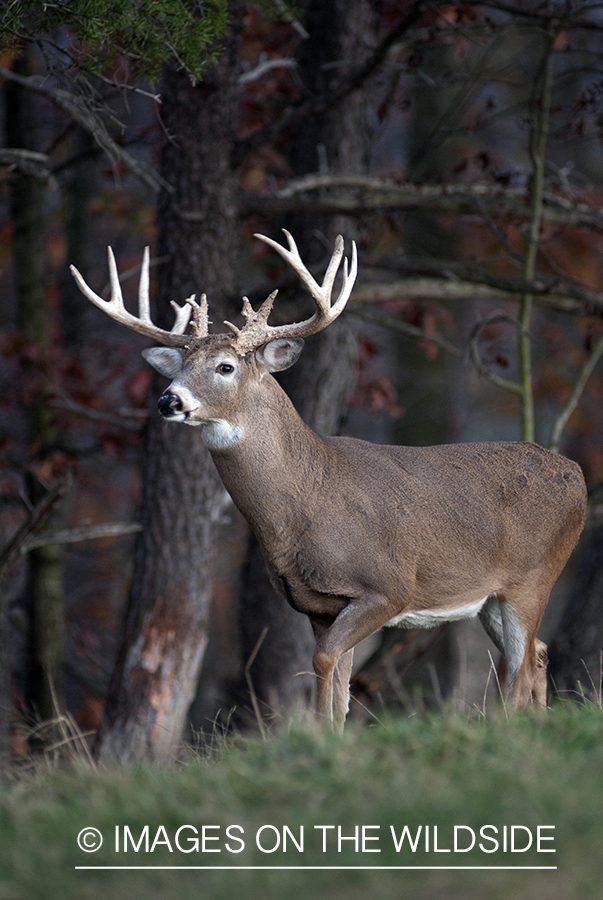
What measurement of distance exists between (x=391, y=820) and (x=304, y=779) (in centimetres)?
49

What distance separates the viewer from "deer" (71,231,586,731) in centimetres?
497

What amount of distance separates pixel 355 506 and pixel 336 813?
7.26 feet

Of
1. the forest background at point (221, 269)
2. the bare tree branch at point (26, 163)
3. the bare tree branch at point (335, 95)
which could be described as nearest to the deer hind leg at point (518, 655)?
the forest background at point (221, 269)

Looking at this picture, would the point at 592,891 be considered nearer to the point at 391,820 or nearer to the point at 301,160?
the point at 391,820

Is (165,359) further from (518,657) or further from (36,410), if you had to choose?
(36,410)

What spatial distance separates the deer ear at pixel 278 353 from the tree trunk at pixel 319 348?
2.97 meters

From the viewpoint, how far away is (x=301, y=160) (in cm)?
880

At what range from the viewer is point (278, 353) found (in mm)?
5254

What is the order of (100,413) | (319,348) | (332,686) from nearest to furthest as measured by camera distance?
(332,686), (100,413), (319,348)

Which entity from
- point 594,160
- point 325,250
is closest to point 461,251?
point 594,160

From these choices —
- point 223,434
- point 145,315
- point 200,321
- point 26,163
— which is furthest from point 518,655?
point 26,163

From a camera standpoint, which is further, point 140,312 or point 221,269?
point 221,269

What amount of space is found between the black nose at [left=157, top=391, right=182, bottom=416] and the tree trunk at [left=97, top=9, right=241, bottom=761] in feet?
7.33

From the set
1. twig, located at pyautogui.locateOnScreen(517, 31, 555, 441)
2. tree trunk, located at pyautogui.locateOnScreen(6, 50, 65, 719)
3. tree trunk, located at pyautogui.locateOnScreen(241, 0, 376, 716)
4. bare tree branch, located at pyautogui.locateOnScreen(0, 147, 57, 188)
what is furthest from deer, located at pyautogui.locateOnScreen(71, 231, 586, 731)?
tree trunk, located at pyautogui.locateOnScreen(6, 50, 65, 719)
